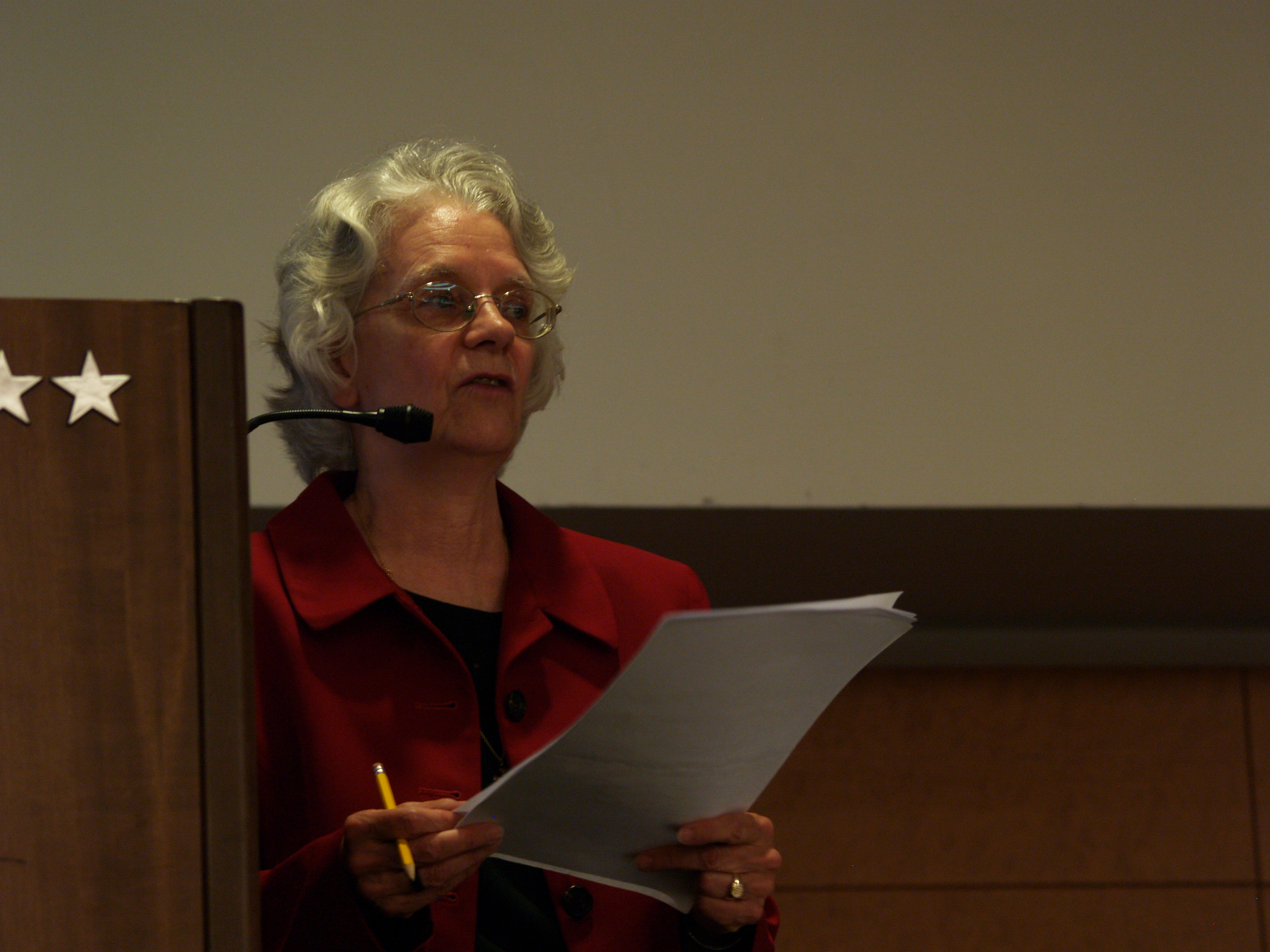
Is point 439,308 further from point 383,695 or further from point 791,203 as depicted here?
point 791,203

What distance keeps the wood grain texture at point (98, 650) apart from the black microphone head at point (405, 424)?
28 cm

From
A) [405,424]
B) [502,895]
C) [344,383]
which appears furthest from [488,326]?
[502,895]

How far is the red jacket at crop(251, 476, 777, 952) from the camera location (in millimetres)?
1107

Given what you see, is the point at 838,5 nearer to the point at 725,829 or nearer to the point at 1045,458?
A: the point at 1045,458

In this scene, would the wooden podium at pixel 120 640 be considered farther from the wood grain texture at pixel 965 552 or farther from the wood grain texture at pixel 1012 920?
the wood grain texture at pixel 1012 920

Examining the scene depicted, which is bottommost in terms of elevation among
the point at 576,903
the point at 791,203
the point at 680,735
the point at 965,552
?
the point at 576,903

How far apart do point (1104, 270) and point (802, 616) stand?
64.7 inches

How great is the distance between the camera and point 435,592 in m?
1.28

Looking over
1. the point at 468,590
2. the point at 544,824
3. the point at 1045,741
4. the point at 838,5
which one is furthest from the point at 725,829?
the point at 838,5

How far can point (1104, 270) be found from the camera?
2160mm

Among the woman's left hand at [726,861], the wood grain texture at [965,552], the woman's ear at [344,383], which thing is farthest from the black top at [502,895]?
the wood grain texture at [965,552]

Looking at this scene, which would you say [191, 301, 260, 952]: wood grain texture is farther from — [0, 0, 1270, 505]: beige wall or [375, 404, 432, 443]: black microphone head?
[0, 0, 1270, 505]: beige wall

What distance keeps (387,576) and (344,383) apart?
0.77 ft

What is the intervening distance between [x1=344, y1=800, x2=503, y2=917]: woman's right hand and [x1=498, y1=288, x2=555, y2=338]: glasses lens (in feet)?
1.99
